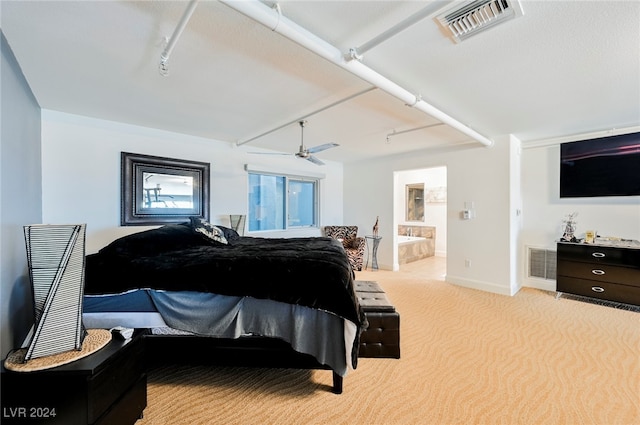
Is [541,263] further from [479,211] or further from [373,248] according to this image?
[373,248]

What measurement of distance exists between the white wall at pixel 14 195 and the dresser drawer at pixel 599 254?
19.4 ft

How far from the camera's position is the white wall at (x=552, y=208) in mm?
3841

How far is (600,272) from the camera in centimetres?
365

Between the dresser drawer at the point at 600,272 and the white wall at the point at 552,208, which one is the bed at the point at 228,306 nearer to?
the dresser drawer at the point at 600,272

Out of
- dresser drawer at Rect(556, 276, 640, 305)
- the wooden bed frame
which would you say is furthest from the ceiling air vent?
dresser drawer at Rect(556, 276, 640, 305)

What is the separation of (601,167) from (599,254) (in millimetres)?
1229

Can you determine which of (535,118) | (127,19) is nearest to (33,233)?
(127,19)

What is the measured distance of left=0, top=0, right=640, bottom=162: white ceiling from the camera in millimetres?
1616

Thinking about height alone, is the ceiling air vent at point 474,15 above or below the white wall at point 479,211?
above

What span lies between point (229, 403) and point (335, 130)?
10.8 feet

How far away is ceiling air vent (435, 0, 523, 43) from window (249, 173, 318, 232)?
4.02 metres

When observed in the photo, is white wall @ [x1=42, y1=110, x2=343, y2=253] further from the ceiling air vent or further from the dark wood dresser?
the dark wood dresser

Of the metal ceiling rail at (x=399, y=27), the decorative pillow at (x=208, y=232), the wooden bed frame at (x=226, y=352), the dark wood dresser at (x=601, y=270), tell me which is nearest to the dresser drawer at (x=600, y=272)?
the dark wood dresser at (x=601, y=270)

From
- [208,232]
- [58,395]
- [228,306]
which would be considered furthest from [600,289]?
[58,395]
